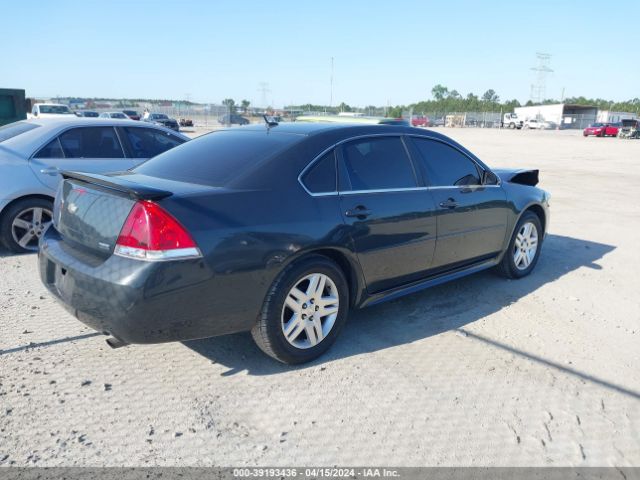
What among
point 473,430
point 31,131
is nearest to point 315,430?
point 473,430

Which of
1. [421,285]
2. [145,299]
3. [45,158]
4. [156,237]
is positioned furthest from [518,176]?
[45,158]

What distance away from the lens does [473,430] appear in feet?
9.61

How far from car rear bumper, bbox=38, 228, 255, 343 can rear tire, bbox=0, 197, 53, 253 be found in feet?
10.4

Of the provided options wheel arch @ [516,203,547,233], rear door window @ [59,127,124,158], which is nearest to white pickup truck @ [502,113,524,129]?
wheel arch @ [516,203,547,233]

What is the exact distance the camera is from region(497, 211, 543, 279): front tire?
5.46 m

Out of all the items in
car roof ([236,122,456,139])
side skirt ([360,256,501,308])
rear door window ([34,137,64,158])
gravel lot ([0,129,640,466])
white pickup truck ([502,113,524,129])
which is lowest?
gravel lot ([0,129,640,466])

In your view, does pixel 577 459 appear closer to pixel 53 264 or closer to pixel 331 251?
pixel 331 251

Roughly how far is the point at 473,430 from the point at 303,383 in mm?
1061

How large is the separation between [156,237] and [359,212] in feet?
4.81

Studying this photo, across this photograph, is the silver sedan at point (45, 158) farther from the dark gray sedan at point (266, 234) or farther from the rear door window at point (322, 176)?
the rear door window at point (322, 176)

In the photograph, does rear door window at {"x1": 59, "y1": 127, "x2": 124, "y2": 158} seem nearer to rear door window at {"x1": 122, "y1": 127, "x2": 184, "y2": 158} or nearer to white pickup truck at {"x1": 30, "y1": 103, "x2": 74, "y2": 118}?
rear door window at {"x1": 122, "y1": 127, "x2": 184, "y2": 158}

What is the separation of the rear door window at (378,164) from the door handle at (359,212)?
0.52 feet

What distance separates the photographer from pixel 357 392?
3271 millimetres

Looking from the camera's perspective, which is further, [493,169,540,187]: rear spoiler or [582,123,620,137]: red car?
[582,123,620,137]: red car
